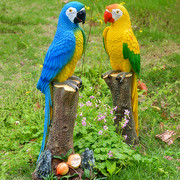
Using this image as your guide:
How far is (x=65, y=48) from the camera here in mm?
2027

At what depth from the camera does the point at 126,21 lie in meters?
2.52

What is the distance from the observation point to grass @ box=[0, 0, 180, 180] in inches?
100

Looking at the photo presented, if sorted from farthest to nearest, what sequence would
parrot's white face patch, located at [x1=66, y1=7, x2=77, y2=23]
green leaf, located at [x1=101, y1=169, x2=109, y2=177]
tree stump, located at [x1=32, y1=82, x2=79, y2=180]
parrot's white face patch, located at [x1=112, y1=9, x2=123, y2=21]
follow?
parrot's white face patch, located at [x1=112, y1=9, x2=123, y2=21] → green leaf, located at [x1=101, y1=169, x2=109, y2=177] → tree stump, located at [x1=32, y1=82, x2=79, y2=180] → parrot's white face patch, located at [x1=66, y1=7, x2=77, y2=23]

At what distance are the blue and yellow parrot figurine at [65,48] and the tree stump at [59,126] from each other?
0.28 feet

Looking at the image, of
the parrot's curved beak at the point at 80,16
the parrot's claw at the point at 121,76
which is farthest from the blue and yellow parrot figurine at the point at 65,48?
the parrot's claw at the point at 121,76

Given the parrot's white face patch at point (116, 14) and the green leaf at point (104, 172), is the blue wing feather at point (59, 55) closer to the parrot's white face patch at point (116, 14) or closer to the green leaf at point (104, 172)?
the parrot's white face patch at point (116, 14)

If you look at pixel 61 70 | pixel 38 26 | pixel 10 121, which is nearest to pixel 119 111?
pixel 61 70

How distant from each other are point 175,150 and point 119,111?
0.82 meters

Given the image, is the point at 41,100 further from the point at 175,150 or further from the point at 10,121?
the point at 175,150

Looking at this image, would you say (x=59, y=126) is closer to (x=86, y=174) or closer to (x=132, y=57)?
(x=86, y=174)

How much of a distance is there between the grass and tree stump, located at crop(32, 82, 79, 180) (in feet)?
1.06

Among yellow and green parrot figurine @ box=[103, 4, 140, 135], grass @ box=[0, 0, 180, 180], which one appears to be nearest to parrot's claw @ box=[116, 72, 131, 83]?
yellow and green parrot figurine @ box=[103, 4, 140, 135]

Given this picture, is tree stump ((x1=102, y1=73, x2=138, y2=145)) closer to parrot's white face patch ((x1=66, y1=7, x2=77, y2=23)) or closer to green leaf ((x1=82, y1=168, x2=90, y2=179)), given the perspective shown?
green leaf ((x1=82, y1=168, x2=90, y2=179))

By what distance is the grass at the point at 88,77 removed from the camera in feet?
8.34
